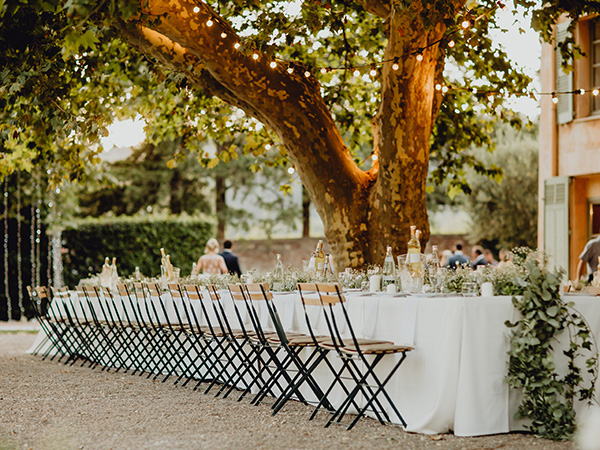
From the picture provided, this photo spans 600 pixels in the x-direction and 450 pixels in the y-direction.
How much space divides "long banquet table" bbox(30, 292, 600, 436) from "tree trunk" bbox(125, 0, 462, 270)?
327cm

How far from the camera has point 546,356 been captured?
5574 millimetres

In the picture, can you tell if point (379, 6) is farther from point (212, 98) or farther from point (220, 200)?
point (220, 200)

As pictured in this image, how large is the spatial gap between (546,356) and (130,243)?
587 inches

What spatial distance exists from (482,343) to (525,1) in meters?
4.70

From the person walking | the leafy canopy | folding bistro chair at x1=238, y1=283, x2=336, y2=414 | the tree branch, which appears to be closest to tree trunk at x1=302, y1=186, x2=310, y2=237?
the leafy canopy

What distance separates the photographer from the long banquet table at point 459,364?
550 centimetres

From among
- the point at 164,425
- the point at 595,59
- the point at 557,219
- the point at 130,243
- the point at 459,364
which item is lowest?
the point at 164,425

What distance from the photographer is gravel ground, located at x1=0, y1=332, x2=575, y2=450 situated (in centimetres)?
541

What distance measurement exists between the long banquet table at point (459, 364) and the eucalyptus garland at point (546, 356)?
0.09 metres

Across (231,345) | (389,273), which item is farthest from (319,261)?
(389,273)

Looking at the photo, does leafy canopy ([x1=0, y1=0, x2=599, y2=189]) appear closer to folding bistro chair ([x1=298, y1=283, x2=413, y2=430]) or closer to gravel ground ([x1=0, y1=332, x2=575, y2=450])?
gravel ground ([x1=0, y1=332, x2=575, y2=450])

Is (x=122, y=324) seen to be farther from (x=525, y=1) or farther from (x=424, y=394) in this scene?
(x=525, y=1)

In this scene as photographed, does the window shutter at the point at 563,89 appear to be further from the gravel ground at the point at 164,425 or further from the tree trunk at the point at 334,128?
the gravel ground at the point at 164,425

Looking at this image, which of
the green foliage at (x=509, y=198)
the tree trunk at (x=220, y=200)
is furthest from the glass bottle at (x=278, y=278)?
the tree trunk at (x=220, y=200)
